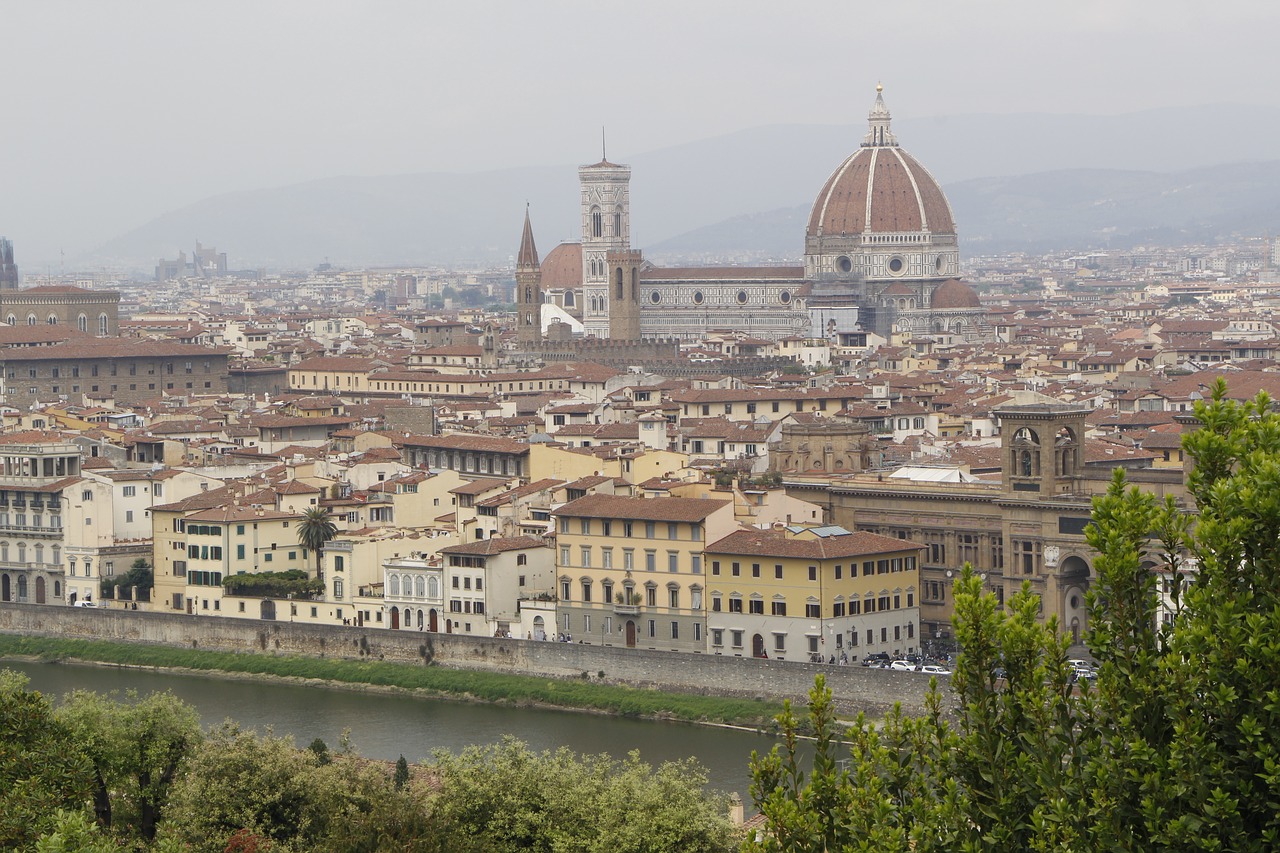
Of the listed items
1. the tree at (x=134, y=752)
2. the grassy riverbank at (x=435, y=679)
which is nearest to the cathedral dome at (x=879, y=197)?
the grassy riverbank at (x=435, y=679)

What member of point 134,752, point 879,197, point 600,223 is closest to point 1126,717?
point 134,752

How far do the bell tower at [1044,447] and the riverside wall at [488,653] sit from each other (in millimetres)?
5132

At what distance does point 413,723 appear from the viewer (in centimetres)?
3634

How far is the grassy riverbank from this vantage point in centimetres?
3600

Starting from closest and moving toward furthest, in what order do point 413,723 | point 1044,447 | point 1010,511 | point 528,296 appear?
point 413,723, point 1044,447, point 1010,511, point 528,296

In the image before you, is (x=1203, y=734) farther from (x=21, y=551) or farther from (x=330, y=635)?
(x=21, y=551)

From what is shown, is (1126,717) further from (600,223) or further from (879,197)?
(600,223)

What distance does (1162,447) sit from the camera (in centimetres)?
4516

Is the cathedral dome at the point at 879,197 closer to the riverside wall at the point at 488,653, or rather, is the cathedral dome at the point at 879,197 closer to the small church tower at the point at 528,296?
the small church tower at the point at 528,296

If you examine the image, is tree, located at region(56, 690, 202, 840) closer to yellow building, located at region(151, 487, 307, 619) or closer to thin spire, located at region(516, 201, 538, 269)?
yellow building, located at region(151, 487, 307, 619)

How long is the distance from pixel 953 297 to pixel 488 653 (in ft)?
266

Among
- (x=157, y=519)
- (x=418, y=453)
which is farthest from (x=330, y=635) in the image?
(x=418, y=453)

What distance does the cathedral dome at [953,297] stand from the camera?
388ft

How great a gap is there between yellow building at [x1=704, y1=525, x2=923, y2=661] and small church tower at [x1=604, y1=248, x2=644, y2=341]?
71.6m
